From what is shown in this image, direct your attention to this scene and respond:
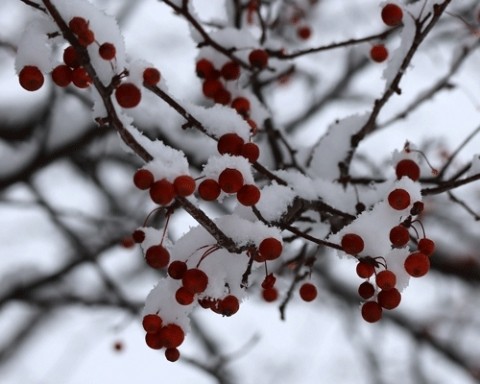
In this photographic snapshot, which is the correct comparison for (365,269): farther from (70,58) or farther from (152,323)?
(70,58)

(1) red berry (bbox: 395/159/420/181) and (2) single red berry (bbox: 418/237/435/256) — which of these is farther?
(1) red berry (bbox: 395/159/420/181)

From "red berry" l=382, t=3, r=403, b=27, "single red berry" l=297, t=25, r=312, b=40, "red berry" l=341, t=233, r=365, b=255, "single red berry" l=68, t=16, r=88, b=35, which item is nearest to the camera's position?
"single red berry" l=68, t=16, r=88, b=35

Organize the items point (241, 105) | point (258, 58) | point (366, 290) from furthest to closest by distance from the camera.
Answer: point (258, 58)
point (241, 105)
point (366, 290)

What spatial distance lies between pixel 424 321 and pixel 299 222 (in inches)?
222

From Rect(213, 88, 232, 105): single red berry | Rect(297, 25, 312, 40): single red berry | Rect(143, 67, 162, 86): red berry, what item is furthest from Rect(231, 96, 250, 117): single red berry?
Rect(297, 25, 312, 40): single red berry

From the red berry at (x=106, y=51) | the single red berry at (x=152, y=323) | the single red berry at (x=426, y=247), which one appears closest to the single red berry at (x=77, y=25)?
the red berry at (x=106, y=51)

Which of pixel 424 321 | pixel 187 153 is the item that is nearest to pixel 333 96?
pixel 187 153

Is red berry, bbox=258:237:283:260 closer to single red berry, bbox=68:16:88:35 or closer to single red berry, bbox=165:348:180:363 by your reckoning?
single red berry, bbox=165:348:180:363

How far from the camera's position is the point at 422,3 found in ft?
7.82

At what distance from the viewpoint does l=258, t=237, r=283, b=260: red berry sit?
5.48ft

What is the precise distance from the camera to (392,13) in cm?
230

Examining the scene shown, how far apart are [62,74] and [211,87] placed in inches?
39.3

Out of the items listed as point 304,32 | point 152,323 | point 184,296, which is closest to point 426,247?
point 184,296

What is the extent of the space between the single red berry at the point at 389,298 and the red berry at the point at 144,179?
81cm
